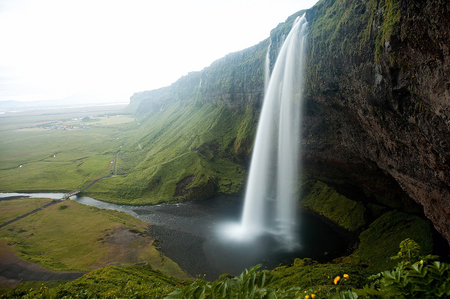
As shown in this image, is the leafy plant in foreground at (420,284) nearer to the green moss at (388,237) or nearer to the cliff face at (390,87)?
the cliff face at (390,87)

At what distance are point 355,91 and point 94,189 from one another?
61560mm

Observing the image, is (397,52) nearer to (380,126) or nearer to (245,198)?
(380,126)

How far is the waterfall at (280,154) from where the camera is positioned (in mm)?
39406

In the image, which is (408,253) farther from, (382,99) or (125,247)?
(125,247)

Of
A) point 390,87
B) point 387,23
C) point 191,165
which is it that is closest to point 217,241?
point 390,87

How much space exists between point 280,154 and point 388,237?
77.8 feet

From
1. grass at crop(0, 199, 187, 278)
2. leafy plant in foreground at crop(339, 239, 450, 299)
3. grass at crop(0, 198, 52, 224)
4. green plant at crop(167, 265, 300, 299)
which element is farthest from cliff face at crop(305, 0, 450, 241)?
grass at crop(0, 198, 52, 224)

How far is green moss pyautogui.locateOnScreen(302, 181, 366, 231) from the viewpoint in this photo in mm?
36500

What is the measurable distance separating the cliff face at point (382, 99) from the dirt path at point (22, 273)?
3932 centimetres

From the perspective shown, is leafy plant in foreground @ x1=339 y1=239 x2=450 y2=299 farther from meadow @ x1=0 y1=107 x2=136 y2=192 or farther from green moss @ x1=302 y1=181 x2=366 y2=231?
meadow @ x1=0 y1=107 x2=136 y2=192

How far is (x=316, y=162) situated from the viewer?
46.2 m

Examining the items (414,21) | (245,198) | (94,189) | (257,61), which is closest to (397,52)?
(414,21)

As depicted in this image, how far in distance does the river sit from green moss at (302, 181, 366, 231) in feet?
7.41

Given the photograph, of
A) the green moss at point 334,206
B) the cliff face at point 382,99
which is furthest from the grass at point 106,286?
the green moss at point 334,206
